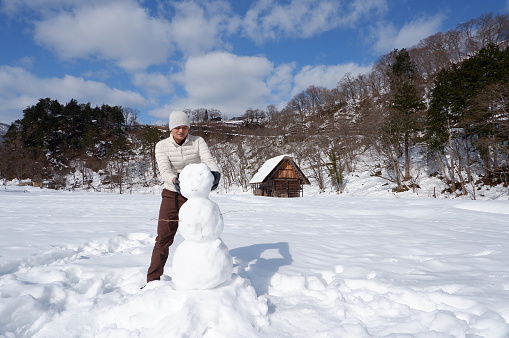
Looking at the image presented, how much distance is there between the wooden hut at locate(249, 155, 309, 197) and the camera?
82.1ft

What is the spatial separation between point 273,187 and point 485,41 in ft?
115

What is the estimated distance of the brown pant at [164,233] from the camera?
2802 mm

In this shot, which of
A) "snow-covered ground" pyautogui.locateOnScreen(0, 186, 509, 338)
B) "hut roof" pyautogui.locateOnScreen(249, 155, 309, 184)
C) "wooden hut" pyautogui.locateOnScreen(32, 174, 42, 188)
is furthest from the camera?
"wooden hut" pyautogui.locateOnScreen(32, 174, 42, 188)

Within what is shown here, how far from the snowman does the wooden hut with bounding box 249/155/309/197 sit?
22.4 metres

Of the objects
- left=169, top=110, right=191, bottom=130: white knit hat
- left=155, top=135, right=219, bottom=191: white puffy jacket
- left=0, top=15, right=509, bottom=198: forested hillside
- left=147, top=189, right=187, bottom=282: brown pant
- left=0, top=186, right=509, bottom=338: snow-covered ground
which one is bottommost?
left=0, top=186, right=509, bottom=338: snow-covered ground

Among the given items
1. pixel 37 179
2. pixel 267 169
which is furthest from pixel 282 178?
pixel 37 179

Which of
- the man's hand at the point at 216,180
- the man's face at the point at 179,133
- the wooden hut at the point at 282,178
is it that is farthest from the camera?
the wooden hut at the point at 282,178

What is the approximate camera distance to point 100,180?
3738 centimetres

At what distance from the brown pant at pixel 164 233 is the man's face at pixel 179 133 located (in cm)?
64

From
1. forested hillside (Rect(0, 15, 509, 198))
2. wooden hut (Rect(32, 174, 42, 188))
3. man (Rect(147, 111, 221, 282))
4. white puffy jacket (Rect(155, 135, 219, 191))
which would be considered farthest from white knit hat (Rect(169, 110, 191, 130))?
wooden hut (Rect(32, 174, 42, 188))

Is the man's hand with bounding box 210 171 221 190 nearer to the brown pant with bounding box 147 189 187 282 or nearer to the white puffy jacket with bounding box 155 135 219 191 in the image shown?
the white puffy jacket with bounding box 155 135 219 191

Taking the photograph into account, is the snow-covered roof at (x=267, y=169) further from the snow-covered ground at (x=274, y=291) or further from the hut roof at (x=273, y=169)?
the snow-covered ground at (x=274, y=291)

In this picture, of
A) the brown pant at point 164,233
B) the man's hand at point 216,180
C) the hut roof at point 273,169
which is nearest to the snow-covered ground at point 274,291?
the brown pant at point 164,233

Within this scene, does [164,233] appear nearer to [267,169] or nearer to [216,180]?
[216,180]
